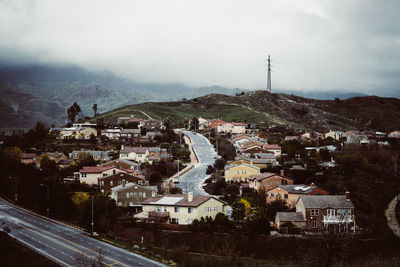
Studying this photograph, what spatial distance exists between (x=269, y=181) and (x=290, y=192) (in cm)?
669

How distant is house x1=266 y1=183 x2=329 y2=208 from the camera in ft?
180

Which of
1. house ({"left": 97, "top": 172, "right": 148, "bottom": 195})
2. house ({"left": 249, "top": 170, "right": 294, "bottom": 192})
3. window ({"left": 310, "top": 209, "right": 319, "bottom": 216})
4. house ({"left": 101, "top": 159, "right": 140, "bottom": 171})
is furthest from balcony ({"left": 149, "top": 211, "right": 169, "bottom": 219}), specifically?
house ({"left": 101, "top": 159, "right": 140, "bottom": 171})

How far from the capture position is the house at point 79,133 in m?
106

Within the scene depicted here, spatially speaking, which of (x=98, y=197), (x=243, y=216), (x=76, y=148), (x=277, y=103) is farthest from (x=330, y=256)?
(x=277, y=103)


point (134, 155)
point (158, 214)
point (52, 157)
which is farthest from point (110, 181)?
point (52, 157)

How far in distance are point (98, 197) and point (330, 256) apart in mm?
30882

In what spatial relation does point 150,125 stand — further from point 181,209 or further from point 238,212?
point 238,212

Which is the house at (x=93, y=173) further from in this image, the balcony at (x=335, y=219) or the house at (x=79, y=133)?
the house at (x=79, y=133)

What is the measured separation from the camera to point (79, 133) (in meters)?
108

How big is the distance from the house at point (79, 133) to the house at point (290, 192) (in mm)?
59627

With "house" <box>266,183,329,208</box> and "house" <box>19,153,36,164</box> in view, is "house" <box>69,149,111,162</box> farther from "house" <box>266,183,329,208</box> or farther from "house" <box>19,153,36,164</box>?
"house" <box>266,183,329,208</box>

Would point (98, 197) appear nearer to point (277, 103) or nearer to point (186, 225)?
point (186, 225)

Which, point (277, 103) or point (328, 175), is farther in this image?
point (277, 103)

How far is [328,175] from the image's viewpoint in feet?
221
